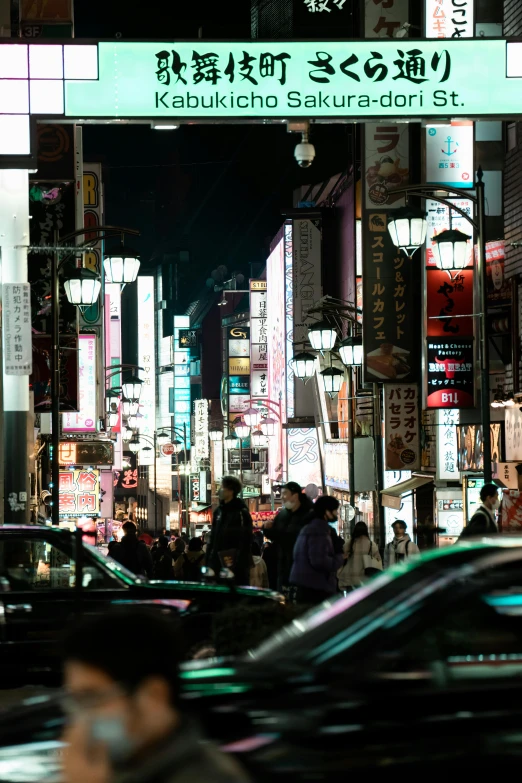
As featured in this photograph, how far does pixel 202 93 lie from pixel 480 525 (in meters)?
5.43

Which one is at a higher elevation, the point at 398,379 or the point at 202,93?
the point at 202,93

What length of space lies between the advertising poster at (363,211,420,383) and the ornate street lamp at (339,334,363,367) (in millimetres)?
547

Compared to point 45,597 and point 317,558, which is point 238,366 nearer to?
point 317,558

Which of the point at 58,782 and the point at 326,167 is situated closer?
the point at 58,782

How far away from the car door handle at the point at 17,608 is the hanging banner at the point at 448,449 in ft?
52.4

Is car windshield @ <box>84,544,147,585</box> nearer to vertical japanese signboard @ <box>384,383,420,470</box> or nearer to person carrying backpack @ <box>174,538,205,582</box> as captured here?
person carrying backpack @ <box>174,538,205,582</box>

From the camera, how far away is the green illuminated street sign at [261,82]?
37.7 ft

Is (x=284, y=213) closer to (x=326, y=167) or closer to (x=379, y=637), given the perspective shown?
(x=326, y=167)

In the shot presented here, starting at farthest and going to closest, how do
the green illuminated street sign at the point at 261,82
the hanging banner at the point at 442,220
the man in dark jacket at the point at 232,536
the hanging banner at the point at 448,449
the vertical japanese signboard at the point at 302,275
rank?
the vertical japanese signboard at the point at 302,275
the hanging banner at the point at 448,449
the hanging banner at the point at 442,220
the man in dark jacket at the point at 232,536
the green illuminated street sign at the point at 261,82

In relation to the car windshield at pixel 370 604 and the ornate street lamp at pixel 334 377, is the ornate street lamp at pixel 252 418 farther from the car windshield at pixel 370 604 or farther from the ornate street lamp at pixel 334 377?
the car windshield at pixel 370 604

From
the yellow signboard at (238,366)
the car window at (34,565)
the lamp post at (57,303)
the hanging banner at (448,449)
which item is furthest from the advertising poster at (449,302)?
the yellow signboard at (238,366)

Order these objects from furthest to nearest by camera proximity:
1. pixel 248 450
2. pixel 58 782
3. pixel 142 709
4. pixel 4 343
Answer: pixel 248 450 → pixel 4 343 → pixel 58 782 → pixel 142 709

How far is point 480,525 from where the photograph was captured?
490 inches

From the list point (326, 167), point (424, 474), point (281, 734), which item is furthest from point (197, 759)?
point (326, 167)
